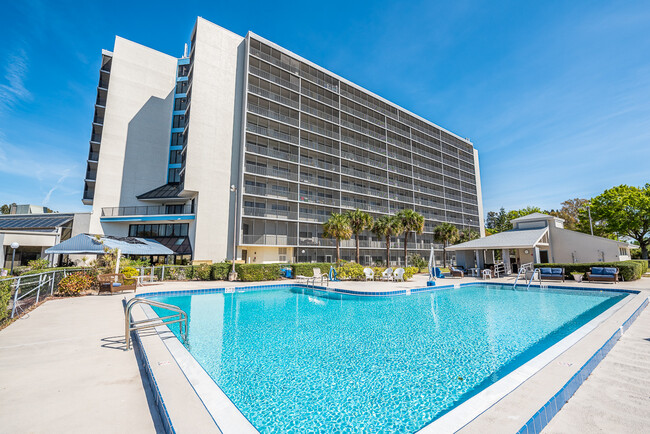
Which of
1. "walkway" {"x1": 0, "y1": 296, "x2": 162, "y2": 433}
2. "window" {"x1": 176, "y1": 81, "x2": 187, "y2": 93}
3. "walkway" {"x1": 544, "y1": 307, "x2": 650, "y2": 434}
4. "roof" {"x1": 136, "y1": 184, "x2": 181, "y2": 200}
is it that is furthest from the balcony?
"walkway" {"x1": 544, "y1": 307, "x2": 650, "y2": 434}

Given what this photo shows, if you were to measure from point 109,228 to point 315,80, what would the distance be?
2919cm

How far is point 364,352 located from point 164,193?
101ft

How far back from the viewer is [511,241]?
23266 mm

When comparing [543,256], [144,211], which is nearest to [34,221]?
[144,211]

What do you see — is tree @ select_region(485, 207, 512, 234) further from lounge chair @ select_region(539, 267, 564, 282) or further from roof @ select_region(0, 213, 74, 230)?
roof @ select_region(0, 213, 74, 230)

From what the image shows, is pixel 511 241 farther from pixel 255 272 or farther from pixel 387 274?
pixel 255 272

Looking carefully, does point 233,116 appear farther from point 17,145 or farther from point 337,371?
point 337,371

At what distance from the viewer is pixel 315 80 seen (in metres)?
35.5

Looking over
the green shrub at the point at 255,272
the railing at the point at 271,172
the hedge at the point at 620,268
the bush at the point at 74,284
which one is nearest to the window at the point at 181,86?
the railing at the point at 271,172

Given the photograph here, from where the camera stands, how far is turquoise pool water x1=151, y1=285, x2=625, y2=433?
4004mm

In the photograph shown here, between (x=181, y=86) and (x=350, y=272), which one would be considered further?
(x=181, y=86)

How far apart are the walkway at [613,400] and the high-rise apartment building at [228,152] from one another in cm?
2282

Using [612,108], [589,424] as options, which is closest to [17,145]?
[589,424]

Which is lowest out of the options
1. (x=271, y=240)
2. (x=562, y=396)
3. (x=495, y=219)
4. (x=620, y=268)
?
(x=562, y=396)
